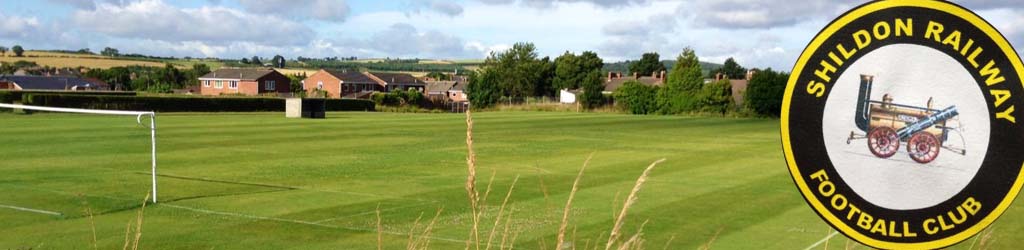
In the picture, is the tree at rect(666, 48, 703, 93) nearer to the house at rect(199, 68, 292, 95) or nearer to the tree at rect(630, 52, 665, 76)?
the house at rect(199, 68, 292, 95)

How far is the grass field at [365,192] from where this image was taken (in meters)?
11.6

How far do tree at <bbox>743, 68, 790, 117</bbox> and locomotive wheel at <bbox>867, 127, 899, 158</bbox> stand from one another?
62047 mm

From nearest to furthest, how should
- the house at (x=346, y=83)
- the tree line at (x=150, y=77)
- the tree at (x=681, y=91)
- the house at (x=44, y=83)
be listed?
the tree at (x=681, y=91) < the house at (x=44, y=83) < the house at (x=346, y=83) < the tree line at (x=150, y=77)

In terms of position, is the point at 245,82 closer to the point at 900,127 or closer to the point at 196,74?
the point at 196,74

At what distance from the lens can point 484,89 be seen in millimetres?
111062

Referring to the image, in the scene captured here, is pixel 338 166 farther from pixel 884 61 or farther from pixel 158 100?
pixel 158 100

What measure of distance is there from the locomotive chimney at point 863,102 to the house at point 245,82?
128717 millimetres

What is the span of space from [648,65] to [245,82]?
2866 inches

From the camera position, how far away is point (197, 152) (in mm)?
23422

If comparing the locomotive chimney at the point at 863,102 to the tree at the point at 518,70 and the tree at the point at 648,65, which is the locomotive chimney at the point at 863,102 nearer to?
the tree at the point at 518,70

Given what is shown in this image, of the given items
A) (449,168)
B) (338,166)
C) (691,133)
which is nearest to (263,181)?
(338,166)

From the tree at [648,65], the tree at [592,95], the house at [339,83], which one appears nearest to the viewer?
the tree at [592,95]

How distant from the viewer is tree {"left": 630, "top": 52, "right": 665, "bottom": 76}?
557 feet

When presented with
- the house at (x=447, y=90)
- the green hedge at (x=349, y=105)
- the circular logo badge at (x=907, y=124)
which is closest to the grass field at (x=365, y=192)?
the circular logo badge at (x=907, y=124)
